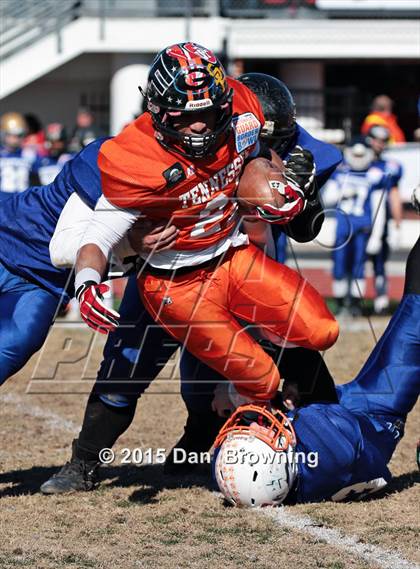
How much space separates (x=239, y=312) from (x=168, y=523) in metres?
0.82

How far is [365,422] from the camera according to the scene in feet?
14.2

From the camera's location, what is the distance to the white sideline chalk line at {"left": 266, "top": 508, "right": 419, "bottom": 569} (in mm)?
3537

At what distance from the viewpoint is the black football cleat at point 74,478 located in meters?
4.43

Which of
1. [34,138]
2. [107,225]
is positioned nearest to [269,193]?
[107,225]

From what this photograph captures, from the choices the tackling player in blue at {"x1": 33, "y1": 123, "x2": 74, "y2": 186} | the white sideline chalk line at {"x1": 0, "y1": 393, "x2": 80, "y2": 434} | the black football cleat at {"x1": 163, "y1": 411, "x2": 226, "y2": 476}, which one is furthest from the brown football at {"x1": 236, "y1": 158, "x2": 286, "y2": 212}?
the tackling player in blue at {"x1": 33, "y1": 123, "x2": 74, "y2": 186}

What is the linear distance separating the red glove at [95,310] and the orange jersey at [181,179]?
13.6 inches

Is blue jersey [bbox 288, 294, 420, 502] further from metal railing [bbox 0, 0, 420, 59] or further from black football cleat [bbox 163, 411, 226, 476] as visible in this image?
metal railing [bbox 0, 0, 420, 59]

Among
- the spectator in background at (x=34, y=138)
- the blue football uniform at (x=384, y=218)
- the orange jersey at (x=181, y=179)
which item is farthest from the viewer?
the spectator in background at (x=34, y=138)

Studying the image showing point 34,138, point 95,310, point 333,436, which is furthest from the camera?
point 34,138

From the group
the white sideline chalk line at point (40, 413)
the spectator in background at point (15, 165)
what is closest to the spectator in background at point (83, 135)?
the spectator in background at point (15, 165)

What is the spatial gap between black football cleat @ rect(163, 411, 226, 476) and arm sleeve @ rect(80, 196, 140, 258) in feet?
3.88

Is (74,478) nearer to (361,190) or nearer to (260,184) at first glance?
(260,184)

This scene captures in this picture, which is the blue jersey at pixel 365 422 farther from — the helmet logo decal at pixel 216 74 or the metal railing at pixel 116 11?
the metal railing at pixel 116 11

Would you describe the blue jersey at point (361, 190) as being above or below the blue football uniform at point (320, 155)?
below
